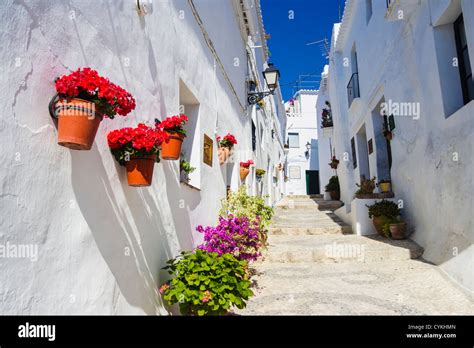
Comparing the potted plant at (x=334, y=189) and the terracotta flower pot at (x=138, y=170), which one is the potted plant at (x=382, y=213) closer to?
the terracotta flower pot at (x=138, y=170)

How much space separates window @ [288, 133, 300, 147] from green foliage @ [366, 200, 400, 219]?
17734 mm

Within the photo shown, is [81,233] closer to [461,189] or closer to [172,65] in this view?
[172,65]

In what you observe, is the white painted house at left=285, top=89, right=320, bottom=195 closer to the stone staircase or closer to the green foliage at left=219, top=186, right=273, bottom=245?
the stone staircase

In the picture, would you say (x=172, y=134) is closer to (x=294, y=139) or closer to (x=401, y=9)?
(x=401, y=9)

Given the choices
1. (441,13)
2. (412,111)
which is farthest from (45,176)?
(412,111)

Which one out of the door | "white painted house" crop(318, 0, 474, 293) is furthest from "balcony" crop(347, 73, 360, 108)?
the door

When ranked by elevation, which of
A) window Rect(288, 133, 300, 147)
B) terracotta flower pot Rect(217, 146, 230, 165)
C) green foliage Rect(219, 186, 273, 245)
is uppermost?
window Rect(288, 133, 300, 147)

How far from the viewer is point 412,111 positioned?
5.96 meters

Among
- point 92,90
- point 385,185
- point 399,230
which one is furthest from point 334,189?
point 92,90

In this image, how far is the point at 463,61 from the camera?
15.7 ft

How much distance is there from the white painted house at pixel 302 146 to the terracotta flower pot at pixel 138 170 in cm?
2081

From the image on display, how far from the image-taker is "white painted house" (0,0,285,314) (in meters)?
1.65

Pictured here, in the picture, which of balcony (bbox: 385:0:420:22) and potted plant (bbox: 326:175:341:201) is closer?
balcony (bbox: 385:0:420:22)

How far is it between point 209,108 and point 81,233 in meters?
3.76
